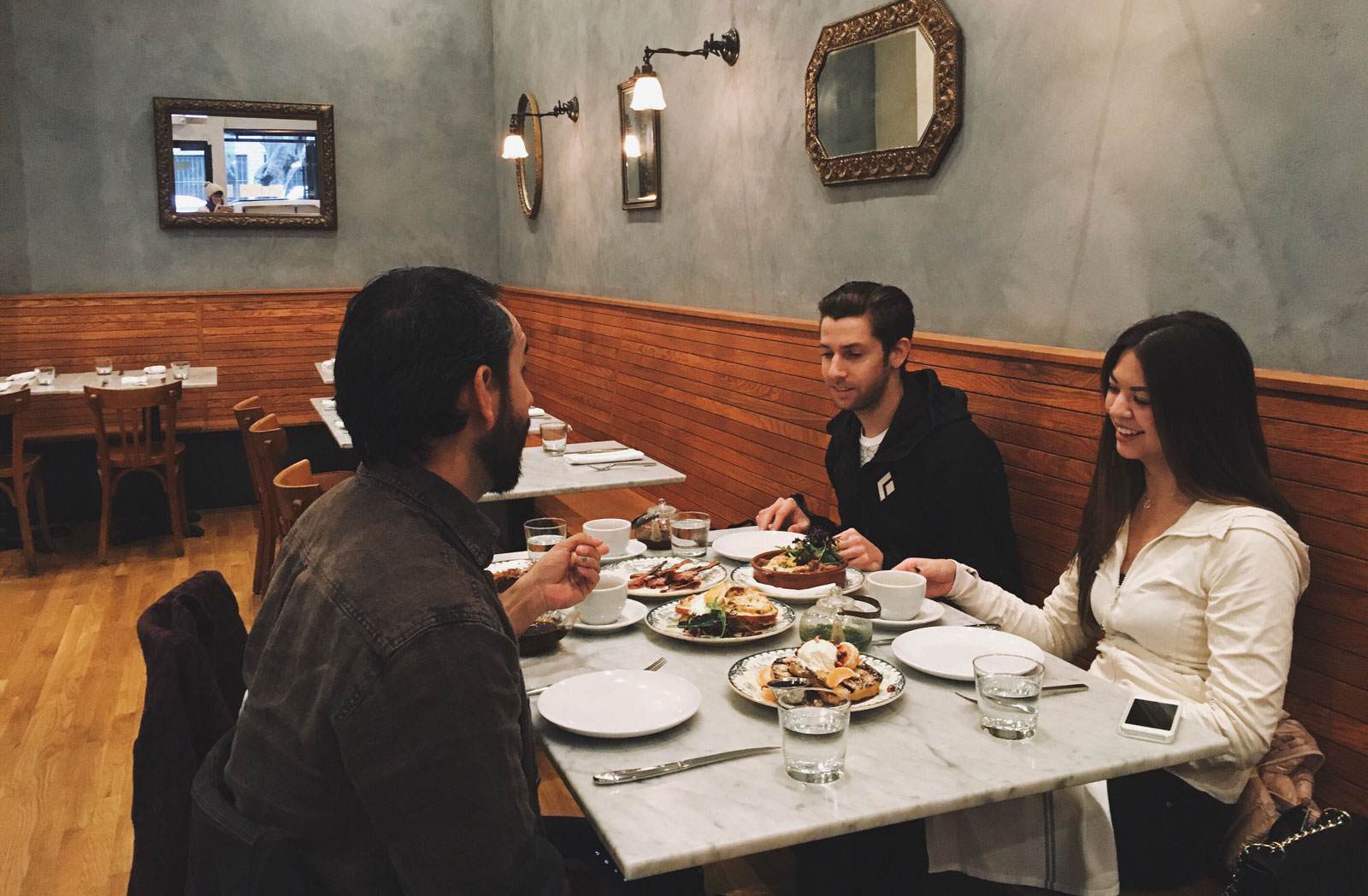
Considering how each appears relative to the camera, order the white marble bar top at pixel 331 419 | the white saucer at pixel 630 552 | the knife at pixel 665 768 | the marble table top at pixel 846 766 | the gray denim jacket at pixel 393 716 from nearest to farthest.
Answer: the gray denim jacket at pixel 393 716 → the marble table top at pixel 846 766 → the knife at pixel 665 768 → the white saucer at pixel 630 552 → the white marble bar top at pixel 331 419

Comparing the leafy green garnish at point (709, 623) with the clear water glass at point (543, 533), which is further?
the clear water glass at point (543, 533)

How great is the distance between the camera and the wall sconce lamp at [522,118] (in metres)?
6.41

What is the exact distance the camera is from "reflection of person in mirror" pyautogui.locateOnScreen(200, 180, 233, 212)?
746cm

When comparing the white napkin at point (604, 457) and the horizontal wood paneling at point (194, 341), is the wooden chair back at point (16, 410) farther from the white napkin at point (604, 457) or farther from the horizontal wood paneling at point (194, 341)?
the white napkin at point (604, 457)

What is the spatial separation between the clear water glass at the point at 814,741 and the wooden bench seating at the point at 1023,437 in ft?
3.86

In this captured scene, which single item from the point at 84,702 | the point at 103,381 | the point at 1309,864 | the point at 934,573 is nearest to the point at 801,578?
the point at 934,573

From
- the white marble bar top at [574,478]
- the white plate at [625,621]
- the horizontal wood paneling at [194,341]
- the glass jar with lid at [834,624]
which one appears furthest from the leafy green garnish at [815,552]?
the horizontal wood paneling at [194,341]

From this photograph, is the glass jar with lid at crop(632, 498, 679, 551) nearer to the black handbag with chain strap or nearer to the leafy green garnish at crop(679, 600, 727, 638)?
the leafy green garnish at crop(679, 600, 727, 638)

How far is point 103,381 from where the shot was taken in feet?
20.1

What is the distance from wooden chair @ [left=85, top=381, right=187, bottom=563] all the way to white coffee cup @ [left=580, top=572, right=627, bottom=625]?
4324mm

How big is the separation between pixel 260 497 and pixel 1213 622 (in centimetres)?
420

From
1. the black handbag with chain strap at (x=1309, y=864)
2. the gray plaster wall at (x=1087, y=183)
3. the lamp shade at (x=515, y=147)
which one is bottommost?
the black handbag with chain strap at (x=1309, y=864)

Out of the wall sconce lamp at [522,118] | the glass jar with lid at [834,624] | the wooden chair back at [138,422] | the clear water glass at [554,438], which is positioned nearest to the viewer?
the glass jar with lid at [834,624]

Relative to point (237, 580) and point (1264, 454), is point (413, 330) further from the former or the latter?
point (237, 580)
